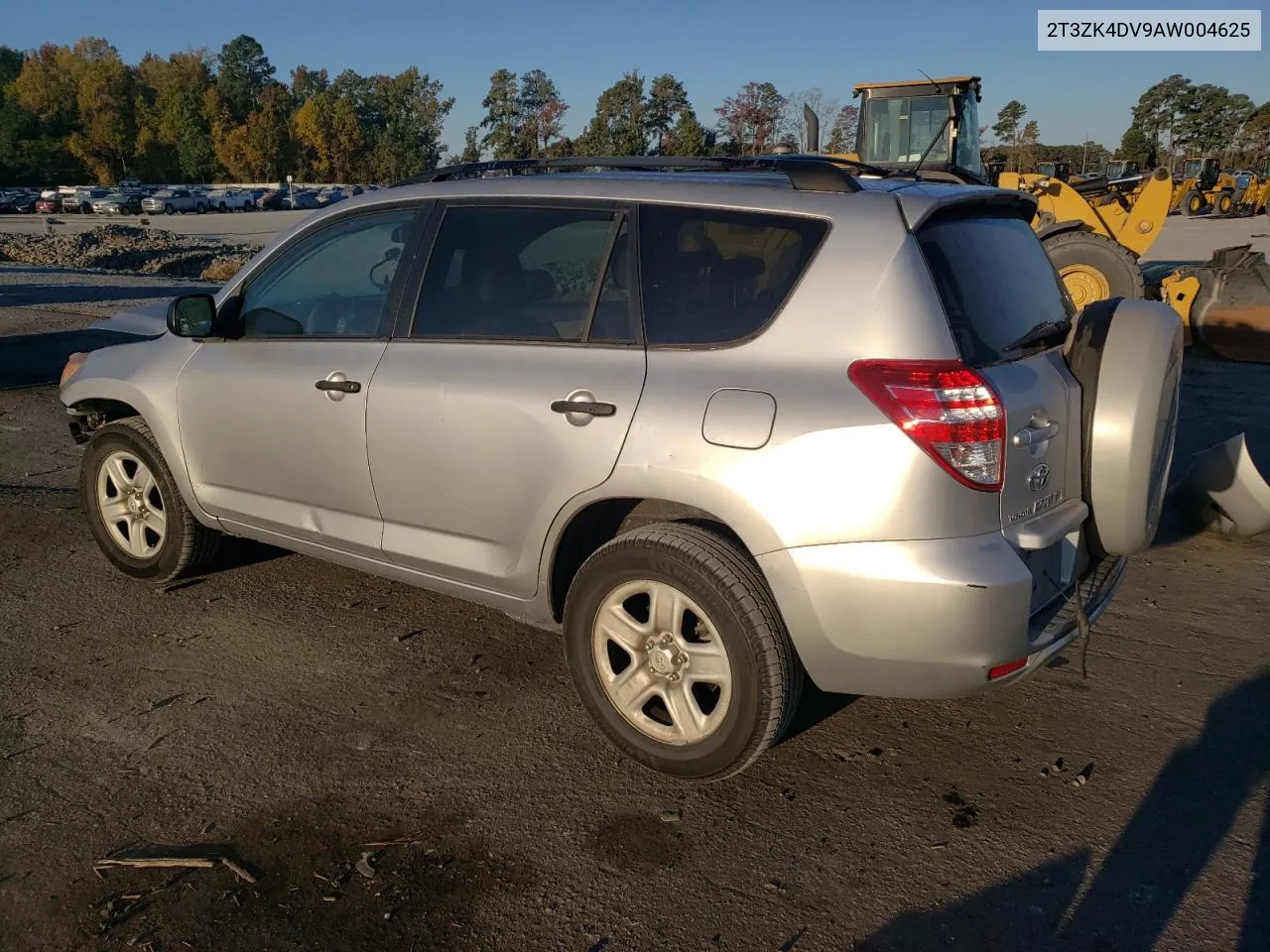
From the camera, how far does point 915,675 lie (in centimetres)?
293

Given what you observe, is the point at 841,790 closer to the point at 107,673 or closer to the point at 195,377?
the point at 107,673

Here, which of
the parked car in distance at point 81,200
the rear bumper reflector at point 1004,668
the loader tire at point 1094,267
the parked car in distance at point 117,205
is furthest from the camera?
the parked car in distance at point 81,200

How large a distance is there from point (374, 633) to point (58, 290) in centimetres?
1415

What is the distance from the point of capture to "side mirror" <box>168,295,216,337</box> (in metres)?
4.33

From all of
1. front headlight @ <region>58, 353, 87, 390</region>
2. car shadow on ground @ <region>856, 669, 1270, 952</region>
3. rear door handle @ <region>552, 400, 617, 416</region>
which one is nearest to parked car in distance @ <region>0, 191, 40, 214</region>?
front headlight @ <region>58, 353, 87, 390</region>

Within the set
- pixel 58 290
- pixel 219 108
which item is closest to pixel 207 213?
pixel 219 108

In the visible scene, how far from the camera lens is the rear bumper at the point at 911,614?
278 cm

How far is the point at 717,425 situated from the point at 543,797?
1.30 m

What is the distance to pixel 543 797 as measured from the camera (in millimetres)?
3221

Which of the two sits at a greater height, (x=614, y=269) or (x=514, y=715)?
(x=614, y=269)

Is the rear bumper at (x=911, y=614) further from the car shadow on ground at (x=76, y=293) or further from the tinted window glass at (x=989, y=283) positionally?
the car shadow on ground at (x=76, y=293)

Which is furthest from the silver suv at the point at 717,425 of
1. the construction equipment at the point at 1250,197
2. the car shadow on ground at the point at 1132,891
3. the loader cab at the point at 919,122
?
the construction equipment at the point at 1250,197

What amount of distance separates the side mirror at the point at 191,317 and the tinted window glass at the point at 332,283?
0.48 ft

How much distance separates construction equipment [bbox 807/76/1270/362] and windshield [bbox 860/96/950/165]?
0.01 m
